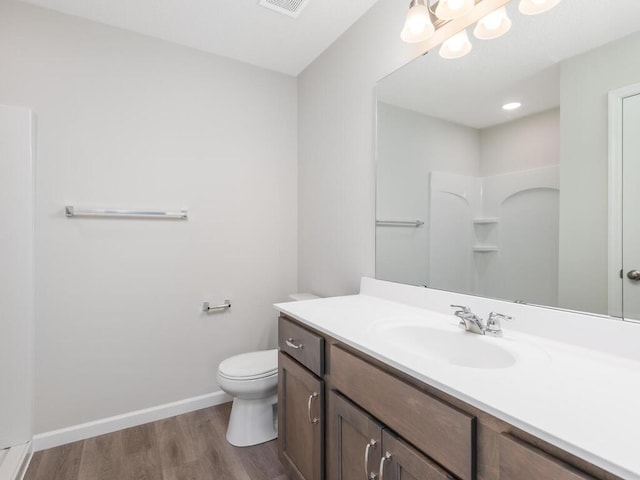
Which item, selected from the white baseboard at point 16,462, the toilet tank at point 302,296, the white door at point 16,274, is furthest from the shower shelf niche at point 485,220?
the white baseboard at point 16,462

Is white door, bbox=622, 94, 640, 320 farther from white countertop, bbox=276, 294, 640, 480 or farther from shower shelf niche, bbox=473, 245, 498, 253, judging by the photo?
shower shelf niche, bbox=473, 245, 498, 253

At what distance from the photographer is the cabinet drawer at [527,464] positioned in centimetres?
54

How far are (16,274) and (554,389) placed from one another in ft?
7.43

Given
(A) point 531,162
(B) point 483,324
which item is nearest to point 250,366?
(B) point 483,324

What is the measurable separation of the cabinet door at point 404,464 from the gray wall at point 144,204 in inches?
64.0

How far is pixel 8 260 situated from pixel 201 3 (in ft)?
5.41

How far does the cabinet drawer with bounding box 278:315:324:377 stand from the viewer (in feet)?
4.06

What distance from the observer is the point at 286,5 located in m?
1.77

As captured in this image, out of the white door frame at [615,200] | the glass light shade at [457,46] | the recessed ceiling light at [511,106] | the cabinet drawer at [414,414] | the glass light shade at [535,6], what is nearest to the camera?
the cabinet drawer at [414,414]

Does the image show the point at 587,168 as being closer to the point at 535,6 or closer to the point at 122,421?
the point at 535,6

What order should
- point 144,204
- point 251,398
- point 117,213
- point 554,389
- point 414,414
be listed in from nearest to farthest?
point 554,389, point 414,414, point 251,398, point 117,213, point 144,204

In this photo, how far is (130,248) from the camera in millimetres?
2012

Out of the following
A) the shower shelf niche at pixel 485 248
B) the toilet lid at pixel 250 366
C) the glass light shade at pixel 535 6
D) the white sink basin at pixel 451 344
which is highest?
the glass light shade at pixel 535 6

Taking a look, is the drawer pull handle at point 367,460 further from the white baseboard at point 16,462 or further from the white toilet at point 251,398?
the white baseboard at point 16,462
